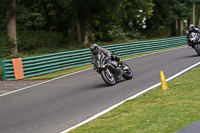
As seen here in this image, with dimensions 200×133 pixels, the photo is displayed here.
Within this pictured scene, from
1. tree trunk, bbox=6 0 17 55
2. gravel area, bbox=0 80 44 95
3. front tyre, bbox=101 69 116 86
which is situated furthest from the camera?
tree trunk, bbox=6 0 17 55

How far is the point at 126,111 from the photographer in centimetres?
642

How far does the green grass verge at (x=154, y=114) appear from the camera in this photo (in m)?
4.87

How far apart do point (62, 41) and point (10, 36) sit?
8461 mm

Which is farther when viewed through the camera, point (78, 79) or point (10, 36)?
point (10, 36)

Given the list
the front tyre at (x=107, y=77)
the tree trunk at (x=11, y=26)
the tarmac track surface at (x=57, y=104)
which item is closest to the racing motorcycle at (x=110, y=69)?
the front tyre at (x=107, y=77)

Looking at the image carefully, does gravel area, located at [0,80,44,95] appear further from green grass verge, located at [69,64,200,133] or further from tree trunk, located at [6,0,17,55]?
tree trunk, located at [6,0,17,55]

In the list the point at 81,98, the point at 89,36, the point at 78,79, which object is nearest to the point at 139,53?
the point at 89,36

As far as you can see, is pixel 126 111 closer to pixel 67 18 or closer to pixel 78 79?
pixel 78 79

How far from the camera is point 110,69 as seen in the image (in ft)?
34.4

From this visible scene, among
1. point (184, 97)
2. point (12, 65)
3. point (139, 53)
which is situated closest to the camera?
point (184, 97)

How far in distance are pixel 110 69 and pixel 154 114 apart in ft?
16.2

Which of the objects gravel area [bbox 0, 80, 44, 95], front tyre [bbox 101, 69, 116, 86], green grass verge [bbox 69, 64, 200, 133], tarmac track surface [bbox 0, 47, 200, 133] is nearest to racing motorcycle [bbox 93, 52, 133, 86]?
front tyre [bbox 101, 69, 116, 86]

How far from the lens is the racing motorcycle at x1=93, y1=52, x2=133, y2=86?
10062 mm

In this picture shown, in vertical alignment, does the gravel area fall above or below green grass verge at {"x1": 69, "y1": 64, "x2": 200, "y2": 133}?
below
